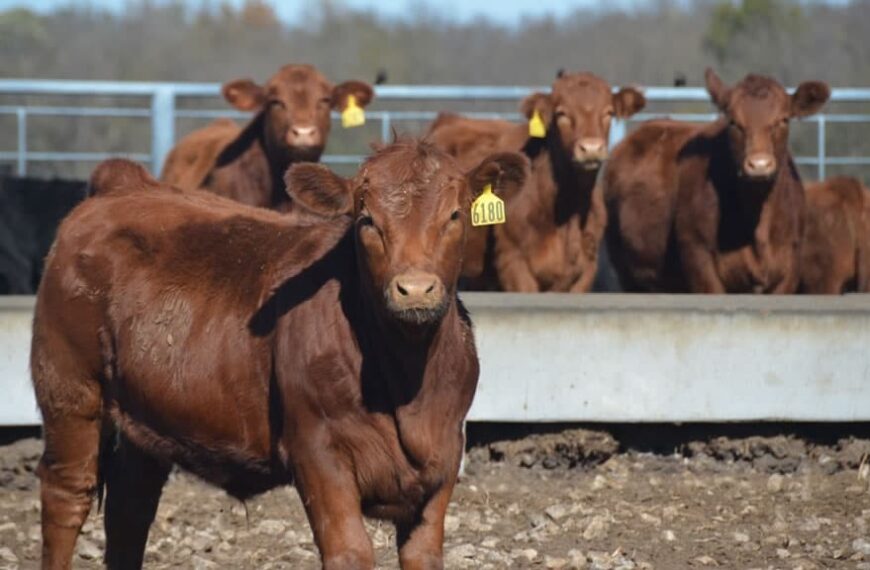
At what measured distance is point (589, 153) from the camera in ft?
38.5

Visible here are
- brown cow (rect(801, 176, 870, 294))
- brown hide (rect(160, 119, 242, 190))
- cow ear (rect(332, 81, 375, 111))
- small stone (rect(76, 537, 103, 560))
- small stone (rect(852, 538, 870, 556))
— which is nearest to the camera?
small stone (rect(852, 538, 870, 556))

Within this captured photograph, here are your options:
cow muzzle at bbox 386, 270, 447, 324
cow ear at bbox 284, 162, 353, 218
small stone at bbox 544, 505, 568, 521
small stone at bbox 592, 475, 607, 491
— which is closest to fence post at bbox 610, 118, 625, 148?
small stone at bbox 592, 475, 607, 491

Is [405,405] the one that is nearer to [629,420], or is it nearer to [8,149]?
[629,420]

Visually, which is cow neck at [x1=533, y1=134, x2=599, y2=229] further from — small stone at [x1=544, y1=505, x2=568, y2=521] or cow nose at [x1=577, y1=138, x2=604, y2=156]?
small stone at [x1=544, y1=505, x2=568, y2=521]

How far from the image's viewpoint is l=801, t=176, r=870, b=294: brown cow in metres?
12.6

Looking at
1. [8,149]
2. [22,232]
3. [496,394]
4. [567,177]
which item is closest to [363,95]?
[567,177]

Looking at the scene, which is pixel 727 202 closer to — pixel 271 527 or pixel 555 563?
pixel 271 527

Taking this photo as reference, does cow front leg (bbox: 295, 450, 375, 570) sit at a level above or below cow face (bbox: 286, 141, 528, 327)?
below

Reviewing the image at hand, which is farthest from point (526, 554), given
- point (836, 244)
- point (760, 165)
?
point (836, 244)

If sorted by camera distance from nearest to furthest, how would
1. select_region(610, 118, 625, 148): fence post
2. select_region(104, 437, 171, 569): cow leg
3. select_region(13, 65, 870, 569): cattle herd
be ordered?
select_region(13, 65, 870, 569): cattle herd < select_region(104, 437, 171, 569): cow leg < select_region(610, 118, 625, 148): fence post

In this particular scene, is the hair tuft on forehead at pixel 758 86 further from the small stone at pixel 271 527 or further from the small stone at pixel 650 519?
the small stone at pixel 271 527

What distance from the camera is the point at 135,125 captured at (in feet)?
124

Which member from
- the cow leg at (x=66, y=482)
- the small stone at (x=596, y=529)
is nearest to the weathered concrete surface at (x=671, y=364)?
the small stone at (x=596, y=529)

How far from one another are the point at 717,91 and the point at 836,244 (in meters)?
1.41
